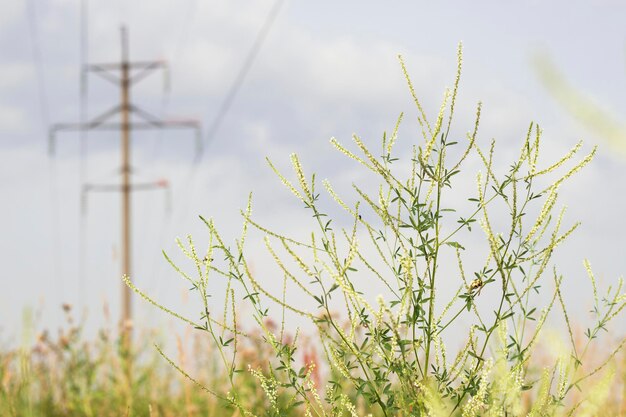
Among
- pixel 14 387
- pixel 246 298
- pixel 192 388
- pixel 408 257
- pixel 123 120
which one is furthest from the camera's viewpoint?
pixel 123 120

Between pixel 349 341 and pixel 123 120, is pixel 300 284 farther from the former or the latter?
pixel 123 120

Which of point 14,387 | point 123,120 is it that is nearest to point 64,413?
point 14,387

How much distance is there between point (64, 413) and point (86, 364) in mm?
477

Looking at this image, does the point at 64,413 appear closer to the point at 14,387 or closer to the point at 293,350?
the point at 14,387

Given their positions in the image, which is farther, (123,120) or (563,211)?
(123,120)

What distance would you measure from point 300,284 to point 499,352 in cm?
63

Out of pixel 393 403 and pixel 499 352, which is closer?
pixel 499 352

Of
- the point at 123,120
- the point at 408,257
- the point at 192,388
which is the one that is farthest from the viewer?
the point at 123,120

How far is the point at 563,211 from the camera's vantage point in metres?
2.80

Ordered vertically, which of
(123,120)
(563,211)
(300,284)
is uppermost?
(123,120)

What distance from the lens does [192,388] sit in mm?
7301

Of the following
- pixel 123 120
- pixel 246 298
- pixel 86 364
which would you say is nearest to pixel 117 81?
pixel 123 120

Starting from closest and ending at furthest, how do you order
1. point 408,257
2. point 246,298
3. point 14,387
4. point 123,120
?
point 408,257 → point 246,298 → point 14,387 → point 123,120

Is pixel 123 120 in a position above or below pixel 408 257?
above
